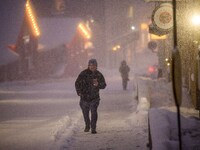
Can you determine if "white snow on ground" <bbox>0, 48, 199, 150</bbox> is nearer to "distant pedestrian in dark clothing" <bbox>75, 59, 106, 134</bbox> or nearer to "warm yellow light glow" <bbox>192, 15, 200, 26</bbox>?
"distant pedestrian in dark clothing" <bbox>75, 59, 106, 134</bbox>

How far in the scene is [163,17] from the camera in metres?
11.3

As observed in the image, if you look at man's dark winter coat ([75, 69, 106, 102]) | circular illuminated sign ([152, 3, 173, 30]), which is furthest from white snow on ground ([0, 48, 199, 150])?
circular illuminated sign ([152, 3, 173, 30])

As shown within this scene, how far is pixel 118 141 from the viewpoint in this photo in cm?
950

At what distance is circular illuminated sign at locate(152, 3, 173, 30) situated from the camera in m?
11.1

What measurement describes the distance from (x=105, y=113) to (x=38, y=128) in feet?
12.3

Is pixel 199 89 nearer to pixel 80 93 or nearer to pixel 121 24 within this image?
pixel 80 93

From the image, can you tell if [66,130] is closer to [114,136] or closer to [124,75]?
[114,136]

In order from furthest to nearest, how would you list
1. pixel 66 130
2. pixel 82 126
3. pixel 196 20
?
pixel 82 126 → pixel 196 20 → pixel 66 130

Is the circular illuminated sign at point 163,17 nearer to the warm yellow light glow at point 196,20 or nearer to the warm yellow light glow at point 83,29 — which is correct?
the warm yellow light glow at point 196,20

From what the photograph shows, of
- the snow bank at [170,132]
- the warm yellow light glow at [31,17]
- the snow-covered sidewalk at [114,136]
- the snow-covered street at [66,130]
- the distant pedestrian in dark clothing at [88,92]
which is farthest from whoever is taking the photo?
the warm yellow light glow at [31,17]

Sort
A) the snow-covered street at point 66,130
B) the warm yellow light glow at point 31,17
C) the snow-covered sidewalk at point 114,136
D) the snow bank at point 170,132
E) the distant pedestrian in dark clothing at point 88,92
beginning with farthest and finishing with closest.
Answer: the warm yellow light glow at point 31,17, the distant pedestrian in dark clothing at point 88,92, the snow-covered street at point 66,130, the snow-covered sidewalk at point 114,136, the snow bank at point 170,132

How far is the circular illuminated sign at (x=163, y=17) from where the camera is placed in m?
11.1

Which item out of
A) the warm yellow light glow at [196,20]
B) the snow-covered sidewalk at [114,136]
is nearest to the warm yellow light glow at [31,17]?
the snow-covered sidewalk at [114,136]

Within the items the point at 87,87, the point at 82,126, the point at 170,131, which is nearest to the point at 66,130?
the point at 82,126
